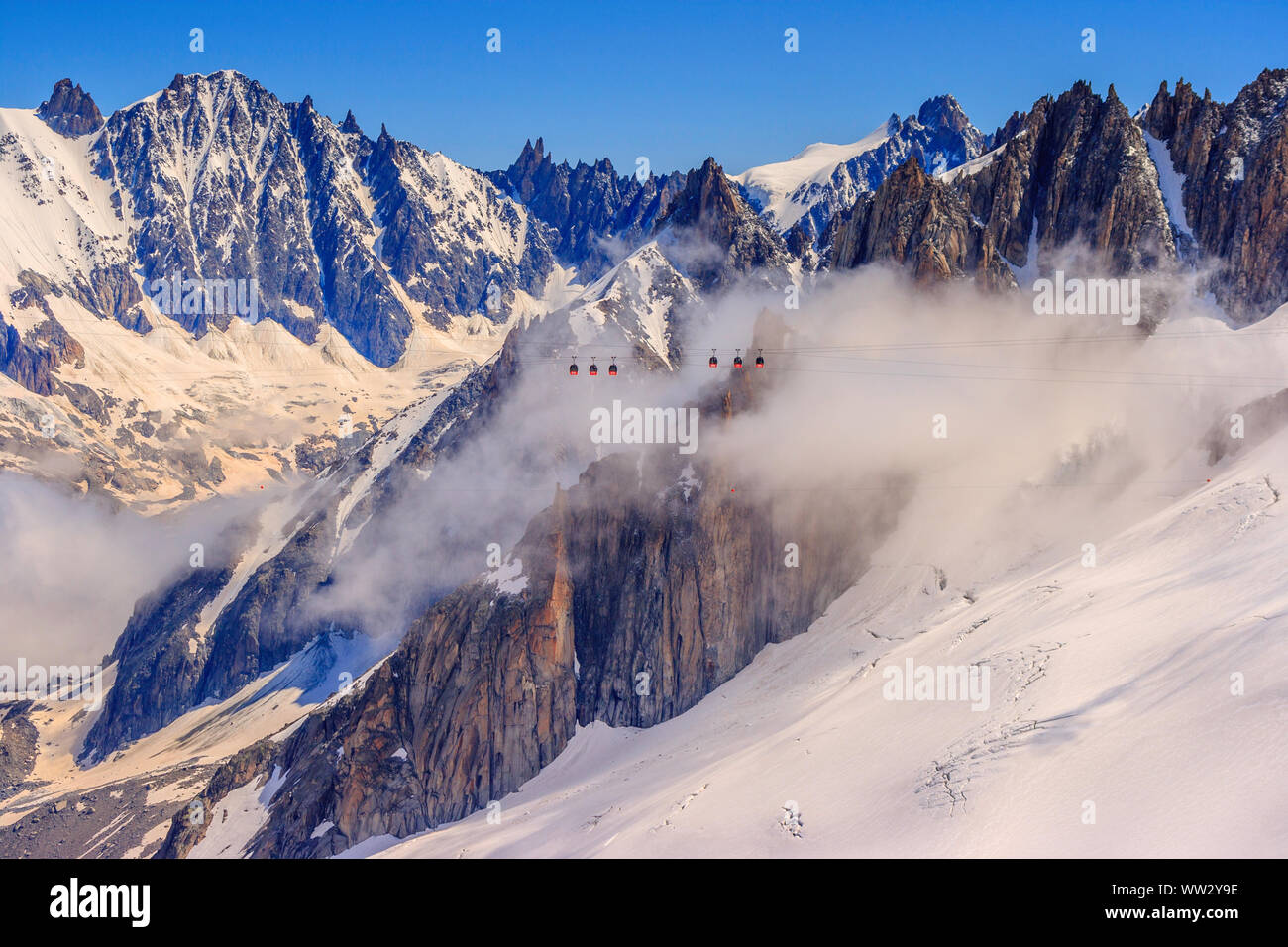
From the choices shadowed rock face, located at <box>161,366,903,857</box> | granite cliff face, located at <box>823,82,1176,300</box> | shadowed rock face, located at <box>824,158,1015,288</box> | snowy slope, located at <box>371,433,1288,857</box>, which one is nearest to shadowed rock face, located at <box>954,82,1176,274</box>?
granite cliff face, located at <box>823,82,1176,300</box>

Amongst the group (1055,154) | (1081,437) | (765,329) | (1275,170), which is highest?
(1055,154)

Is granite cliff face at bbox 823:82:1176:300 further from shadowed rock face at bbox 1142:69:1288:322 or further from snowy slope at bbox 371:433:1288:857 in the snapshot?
snowy slope at bbox 371:433:1288:857

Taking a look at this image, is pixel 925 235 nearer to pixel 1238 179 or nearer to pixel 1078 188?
pixel 1078 188

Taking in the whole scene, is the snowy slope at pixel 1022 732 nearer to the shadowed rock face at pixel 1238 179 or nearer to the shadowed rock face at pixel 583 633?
the shadowed rock face at pixel 583 633

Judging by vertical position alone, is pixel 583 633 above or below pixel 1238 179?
below

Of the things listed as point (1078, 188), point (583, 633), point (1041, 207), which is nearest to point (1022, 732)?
point (583, 633)

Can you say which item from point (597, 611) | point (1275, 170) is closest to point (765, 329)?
point (597, 611)
